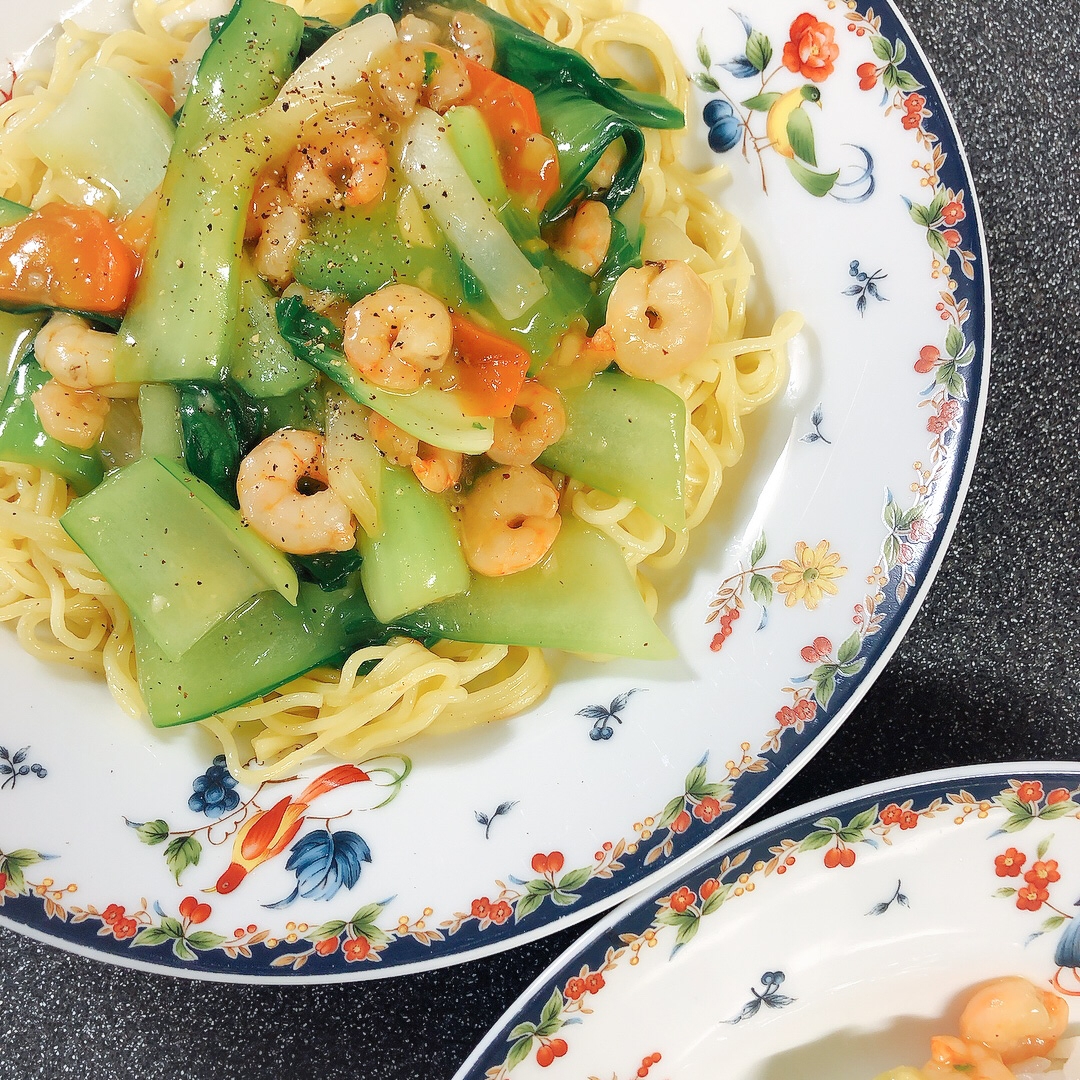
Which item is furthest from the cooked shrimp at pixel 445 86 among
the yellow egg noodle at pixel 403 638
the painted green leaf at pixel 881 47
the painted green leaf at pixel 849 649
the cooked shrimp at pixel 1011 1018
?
the cooked shrimp at pixel 1011 1018

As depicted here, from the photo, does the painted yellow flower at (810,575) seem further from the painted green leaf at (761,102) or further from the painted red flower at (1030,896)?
the painted green leaf at (761,102)

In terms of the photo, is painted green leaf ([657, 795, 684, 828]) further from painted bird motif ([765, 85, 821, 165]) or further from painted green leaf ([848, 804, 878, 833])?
painted bird motif ([765, 85, 821, 165])

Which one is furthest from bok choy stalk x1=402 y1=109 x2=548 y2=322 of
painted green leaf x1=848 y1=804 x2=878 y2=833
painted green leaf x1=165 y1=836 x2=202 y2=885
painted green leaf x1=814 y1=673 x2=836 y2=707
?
painted green leaf x1=848 y1=804 x2=878 y2=833

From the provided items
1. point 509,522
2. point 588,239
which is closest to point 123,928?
point 509,522

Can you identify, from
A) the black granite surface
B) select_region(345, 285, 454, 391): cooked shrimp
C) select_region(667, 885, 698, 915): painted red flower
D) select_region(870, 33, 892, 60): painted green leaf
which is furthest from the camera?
the black granite surface

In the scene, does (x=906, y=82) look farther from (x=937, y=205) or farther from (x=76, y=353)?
(x=76, y=353)

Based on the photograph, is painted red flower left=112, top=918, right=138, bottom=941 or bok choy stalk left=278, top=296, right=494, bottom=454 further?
painted red flower left=112, top=918, right=138, bottom=941
